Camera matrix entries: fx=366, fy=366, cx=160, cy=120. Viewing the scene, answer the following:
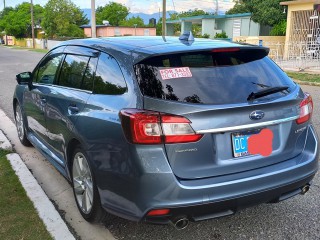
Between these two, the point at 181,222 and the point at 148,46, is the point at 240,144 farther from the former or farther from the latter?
Answer: the point at 148,46

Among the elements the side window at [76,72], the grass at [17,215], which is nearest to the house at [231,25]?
the side window at [76,72]

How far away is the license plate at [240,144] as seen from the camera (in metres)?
2.59

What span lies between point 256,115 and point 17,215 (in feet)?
7.86

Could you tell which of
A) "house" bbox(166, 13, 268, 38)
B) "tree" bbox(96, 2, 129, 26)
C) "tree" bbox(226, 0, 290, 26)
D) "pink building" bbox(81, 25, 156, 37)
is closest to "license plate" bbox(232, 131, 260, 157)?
"tree" bbox(226, 0, 290, 26)

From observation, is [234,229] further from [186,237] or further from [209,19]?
[209,19]

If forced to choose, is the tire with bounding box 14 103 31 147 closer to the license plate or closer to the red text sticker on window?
the red text sticker on window

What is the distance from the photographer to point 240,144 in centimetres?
261

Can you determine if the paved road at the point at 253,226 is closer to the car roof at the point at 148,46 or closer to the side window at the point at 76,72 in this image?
the side window at the point at 76,72

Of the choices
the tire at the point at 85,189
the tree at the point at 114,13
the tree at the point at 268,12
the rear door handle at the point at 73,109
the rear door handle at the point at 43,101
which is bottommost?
the tire at the point at 85,189

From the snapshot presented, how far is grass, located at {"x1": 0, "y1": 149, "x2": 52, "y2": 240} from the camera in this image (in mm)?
3162

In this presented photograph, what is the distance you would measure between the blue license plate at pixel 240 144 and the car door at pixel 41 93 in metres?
2.34

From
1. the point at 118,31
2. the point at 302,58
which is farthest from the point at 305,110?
the point at 118,31

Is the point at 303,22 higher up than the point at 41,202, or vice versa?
the point at 303,22

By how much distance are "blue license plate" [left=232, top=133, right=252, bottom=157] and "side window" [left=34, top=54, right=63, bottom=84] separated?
2375mm
